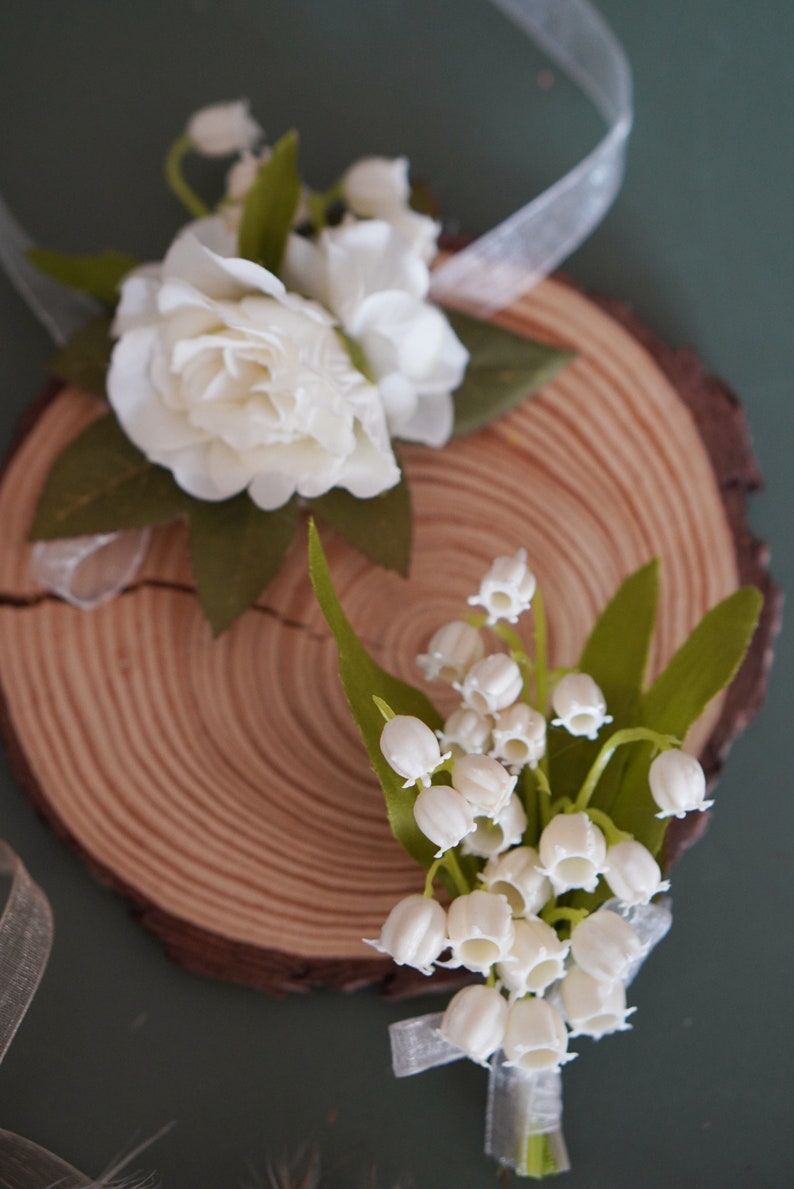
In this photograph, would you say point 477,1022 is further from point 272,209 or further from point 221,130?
point 221,130

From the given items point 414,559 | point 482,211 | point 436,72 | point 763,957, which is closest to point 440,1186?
point 763,957

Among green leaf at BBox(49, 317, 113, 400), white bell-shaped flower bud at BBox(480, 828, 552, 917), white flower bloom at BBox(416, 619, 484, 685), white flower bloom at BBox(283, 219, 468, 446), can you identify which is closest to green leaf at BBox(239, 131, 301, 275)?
white flower bloom at BBox(283, 219, 468, 446)

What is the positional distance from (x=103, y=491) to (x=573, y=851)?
0.36 meters

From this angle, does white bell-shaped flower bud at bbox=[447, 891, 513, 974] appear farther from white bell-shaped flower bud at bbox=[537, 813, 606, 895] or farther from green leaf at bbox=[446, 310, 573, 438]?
green leaf at bbox=[446, 310, 573, 438]

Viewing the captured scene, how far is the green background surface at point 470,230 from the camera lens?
2.17ft

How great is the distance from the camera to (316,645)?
0.70m

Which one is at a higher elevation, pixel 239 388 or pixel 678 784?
pixel 239 388

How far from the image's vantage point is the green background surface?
26.0 inches

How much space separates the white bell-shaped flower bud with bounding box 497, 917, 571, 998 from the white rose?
0.79 feet

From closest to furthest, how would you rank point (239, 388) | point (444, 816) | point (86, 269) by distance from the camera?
point (444, 816), point (239, 388), point (86, 269)

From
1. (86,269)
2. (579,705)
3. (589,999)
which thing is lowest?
(589,999)

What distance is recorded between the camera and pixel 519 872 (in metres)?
0.53

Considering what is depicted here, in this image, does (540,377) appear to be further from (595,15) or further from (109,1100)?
(109,1100)

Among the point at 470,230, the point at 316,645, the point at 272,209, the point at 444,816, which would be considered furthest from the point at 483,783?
the point at 470,230
